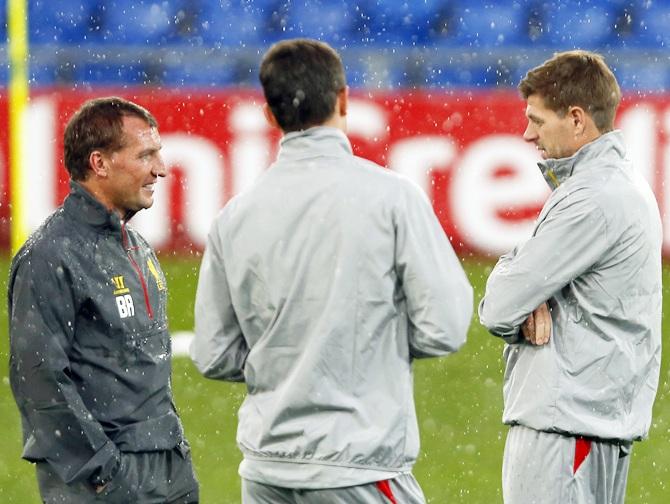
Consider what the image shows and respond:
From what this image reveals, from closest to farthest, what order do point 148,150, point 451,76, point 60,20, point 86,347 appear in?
point 86,347 < point 148,150 < point 451,76 < point 60,20

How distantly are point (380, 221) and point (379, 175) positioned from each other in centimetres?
9

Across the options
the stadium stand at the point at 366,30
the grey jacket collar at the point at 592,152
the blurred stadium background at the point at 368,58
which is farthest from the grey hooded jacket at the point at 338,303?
the stadium stand at the point at 366,30

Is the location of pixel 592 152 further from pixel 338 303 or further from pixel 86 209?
pixel 86 209

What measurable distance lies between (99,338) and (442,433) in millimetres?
3437

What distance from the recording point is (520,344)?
3369 millimetres

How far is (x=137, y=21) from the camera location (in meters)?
11.4

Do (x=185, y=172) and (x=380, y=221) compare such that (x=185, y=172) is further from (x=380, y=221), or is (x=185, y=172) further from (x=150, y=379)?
(x=380, y=221)

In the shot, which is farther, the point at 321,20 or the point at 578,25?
the point at 321,20

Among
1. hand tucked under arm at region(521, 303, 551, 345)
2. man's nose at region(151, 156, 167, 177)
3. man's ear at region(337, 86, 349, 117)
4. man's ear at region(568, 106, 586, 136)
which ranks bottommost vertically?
hand tucked under arm at region(521, 303, 551, 345)

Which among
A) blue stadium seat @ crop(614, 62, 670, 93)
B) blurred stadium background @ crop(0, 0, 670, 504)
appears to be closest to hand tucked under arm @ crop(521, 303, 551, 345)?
blurred stadium background @ crop(0, 0, 670, 504)

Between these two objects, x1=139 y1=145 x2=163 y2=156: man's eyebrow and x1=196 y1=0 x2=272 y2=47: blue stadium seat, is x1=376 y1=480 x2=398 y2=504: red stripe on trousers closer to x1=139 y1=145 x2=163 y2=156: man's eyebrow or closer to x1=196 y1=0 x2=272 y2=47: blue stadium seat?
x1=139 y1=145 x2=163 y2=156: man's eyebrow

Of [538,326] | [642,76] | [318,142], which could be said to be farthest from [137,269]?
[642,76]

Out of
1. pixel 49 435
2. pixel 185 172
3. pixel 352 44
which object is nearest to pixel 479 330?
pixel 185 172

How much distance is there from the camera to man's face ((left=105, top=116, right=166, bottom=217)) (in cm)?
333
